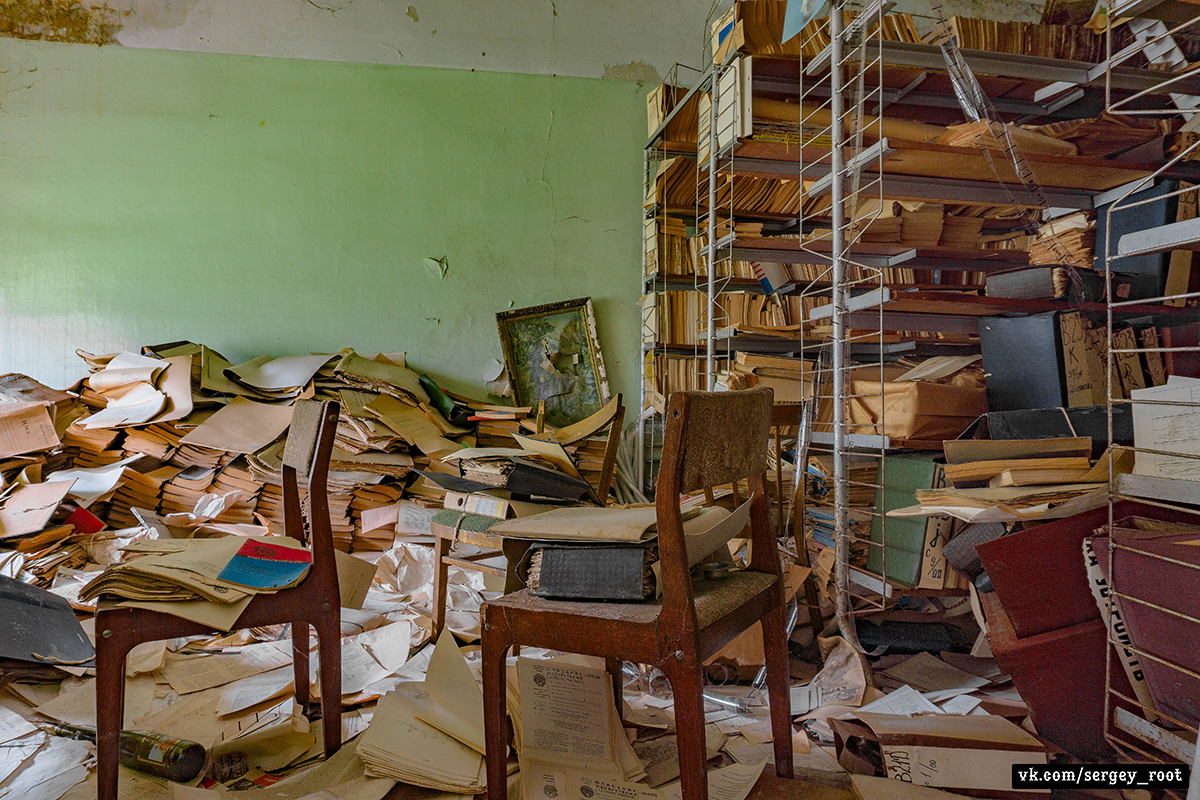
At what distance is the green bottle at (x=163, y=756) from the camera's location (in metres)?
1.68

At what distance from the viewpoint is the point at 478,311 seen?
459 centimetres

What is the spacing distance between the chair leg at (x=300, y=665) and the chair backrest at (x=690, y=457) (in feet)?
4.19

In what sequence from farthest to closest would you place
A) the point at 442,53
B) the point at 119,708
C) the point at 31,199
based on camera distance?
the point at 442,53
the point at 31,199
the point at 119,708

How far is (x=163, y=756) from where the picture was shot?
1.69m

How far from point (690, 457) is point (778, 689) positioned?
0.71m

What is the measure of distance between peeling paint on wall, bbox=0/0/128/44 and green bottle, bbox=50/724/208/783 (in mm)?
4214

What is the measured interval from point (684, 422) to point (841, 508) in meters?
1.27

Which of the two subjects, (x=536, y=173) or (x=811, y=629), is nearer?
(x=811, y=629)

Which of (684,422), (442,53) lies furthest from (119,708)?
(442,53)

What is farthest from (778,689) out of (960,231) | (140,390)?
(140,390)

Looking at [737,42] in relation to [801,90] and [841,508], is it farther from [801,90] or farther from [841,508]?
[841,508]

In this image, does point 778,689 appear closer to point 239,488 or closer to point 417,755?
Result: point 417,755

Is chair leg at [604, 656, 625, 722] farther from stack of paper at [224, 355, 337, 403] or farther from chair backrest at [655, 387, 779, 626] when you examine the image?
stack of paper at [224, 355, 337, 403]

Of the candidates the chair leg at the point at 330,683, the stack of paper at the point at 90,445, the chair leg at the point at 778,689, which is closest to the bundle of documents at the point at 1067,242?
the chair leg at the point at 778,689
